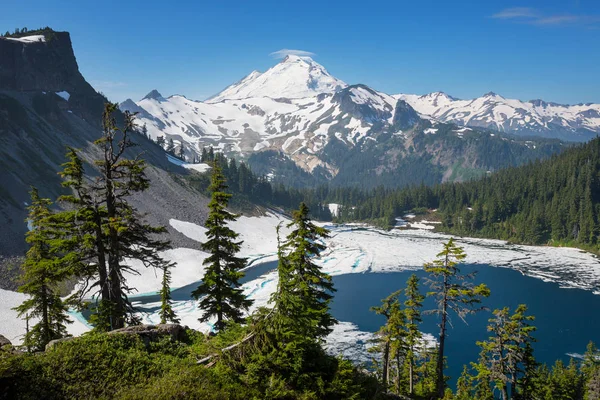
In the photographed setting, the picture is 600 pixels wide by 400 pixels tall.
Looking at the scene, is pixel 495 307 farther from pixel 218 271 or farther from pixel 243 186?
pixel 243 186

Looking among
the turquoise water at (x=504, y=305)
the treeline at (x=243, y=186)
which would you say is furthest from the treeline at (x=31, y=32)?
the turquoise water at (x=504, y=305)

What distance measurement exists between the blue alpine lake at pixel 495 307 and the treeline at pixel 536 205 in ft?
200

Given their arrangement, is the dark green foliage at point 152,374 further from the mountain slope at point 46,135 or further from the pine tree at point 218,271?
the mountain slope at point 46,135

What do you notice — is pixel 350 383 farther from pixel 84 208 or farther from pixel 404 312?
pixel 404 312

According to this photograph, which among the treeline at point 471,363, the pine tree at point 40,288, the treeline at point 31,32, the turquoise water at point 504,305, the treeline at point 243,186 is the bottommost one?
the turquoise water at point 504,305

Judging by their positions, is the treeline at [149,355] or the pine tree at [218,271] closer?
the treeline at [149,355]

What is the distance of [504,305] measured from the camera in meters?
64.8

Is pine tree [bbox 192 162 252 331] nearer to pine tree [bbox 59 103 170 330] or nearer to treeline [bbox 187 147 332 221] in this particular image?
pine tree [bbox 59 103 170 330]

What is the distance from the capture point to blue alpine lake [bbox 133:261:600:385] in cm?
4969

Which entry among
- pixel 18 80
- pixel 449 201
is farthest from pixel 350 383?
pixel 449 201

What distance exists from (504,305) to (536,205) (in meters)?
112

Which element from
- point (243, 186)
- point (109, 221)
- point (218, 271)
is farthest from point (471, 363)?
point (243, 186)

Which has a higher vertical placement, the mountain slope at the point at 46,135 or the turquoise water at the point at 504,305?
the mountain slope at the point at 46,135

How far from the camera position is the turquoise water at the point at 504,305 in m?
49.6
